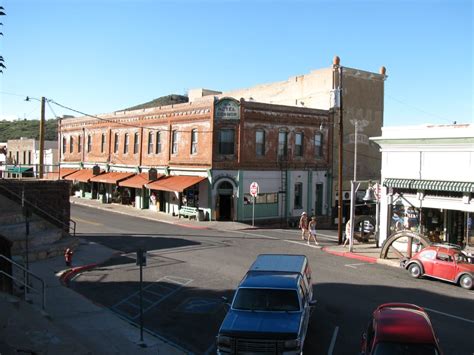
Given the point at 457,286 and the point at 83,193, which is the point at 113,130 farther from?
the point at 457,286

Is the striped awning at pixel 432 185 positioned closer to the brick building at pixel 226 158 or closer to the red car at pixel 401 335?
the brick building at pixel 226 158

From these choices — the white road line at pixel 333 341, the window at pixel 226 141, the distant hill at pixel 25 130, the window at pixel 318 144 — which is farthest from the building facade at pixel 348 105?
the distant hill at pixel 25 130

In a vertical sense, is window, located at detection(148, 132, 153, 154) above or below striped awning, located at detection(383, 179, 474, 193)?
above

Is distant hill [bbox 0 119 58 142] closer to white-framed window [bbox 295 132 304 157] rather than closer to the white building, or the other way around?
white-framed window [bbox 295 132 304 157]

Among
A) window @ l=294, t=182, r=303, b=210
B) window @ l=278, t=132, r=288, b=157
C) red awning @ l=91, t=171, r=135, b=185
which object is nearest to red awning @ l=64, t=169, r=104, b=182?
red awning @ l=91, t=171, r=135, b=185

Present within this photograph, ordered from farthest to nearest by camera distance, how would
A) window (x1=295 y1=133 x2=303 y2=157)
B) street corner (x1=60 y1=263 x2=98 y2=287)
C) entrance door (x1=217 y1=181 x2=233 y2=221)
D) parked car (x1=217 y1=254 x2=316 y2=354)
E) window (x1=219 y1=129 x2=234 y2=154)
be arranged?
window (x1=295 y1=133 x2=303 y2=157), entrance door (x1=217 y1=181 x2=233 y2=221), window (x1=219 y1=129 x2=234 y2=154), street corner (x1=60 y1=263 x2=98 y2=287), parked car (x1=217 y1=254 x2=316 y2=354)

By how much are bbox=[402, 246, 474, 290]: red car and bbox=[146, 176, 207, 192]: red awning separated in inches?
800

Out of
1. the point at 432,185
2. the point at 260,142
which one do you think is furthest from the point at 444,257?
the point at 260,142

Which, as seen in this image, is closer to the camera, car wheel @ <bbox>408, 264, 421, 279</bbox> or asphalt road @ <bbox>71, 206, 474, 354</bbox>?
asphalt road @ <bbox>71, 206, 474, 354</bbox>

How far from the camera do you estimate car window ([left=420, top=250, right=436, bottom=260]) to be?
60.4ft

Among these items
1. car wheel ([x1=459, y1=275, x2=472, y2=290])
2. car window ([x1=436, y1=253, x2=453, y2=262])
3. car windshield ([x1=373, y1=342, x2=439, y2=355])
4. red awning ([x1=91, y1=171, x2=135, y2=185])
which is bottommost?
car wheel ([x1=459, y1=275, x2=472, y2=290])

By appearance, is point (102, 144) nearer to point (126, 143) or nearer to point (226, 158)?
point (126, 143)

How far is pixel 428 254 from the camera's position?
A: 61.0 feet

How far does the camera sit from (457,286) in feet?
57.9
